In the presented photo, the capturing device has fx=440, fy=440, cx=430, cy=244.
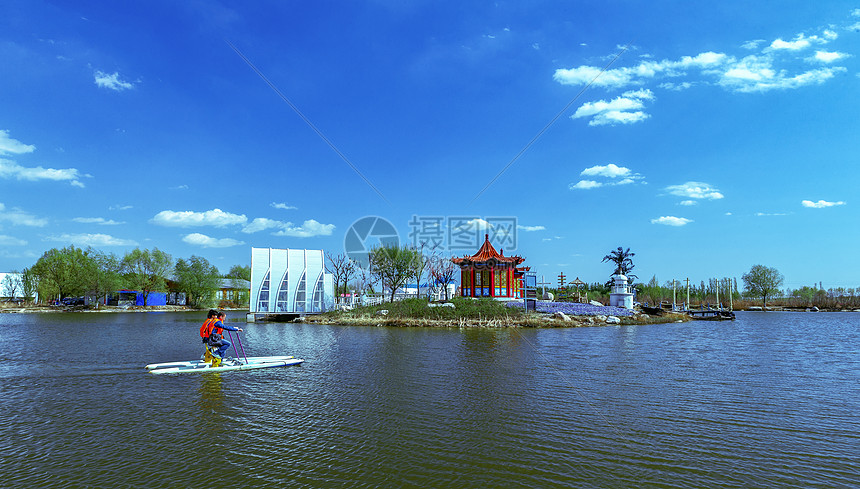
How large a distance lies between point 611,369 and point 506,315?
21625mm

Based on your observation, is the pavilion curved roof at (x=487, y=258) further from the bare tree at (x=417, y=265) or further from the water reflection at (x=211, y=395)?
the water reflection at (x=211, y=395)

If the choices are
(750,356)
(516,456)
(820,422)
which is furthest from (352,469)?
(750,356)

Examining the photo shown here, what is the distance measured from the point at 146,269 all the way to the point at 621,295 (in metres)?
80.9

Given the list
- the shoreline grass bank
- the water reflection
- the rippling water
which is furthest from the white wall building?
the water reflection

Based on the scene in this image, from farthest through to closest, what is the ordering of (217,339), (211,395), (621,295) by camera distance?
(621,295)
(217,339)
(211,395)

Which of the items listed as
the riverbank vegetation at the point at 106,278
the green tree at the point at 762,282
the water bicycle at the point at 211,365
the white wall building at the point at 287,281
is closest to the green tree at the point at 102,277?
the riverbank vegetation at the point at 106,278

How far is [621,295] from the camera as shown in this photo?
51156 millimetres

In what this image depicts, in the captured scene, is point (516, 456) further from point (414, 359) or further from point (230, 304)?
point (230, 304)

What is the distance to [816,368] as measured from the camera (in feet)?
58.5

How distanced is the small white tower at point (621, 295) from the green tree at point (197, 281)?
234ft

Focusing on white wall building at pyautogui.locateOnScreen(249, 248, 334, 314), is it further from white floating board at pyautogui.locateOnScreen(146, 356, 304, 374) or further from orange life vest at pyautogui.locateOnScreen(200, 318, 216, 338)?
orange life vest at pyautogui.locateOnScreen(200, 318, 216, 338)

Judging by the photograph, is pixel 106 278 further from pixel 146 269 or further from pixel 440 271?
pixel 440 271

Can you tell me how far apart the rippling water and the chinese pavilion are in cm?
2543

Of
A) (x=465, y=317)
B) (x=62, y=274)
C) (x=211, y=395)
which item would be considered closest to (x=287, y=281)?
(x=465, y=317)
